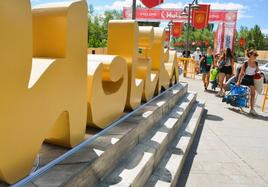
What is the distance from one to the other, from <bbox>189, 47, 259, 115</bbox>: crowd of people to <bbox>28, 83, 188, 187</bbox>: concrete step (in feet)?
15.7

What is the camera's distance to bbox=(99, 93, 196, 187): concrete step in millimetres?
3192

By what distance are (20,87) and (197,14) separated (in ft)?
64.4

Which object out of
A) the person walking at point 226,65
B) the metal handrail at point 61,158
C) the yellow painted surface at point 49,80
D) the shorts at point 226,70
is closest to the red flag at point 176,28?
the person walking at point 226,65

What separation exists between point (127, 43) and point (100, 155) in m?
2.18

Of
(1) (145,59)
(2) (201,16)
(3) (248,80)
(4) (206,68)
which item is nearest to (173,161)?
(1) (145,59)

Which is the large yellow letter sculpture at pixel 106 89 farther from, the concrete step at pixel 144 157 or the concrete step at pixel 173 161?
the concrete step at pixel 173 161

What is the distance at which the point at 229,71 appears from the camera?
1141 cm

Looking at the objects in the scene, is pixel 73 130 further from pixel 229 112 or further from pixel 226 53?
pixel 226 53

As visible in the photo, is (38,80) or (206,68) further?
(206,68)

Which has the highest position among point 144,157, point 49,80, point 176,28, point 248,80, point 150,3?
point 176,28

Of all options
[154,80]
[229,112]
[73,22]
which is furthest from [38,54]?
[229,112]

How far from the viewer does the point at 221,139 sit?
652 cm

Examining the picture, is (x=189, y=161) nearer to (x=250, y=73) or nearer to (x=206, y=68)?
(x=250, y=73)

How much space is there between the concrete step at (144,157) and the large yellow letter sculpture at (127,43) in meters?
0.72
